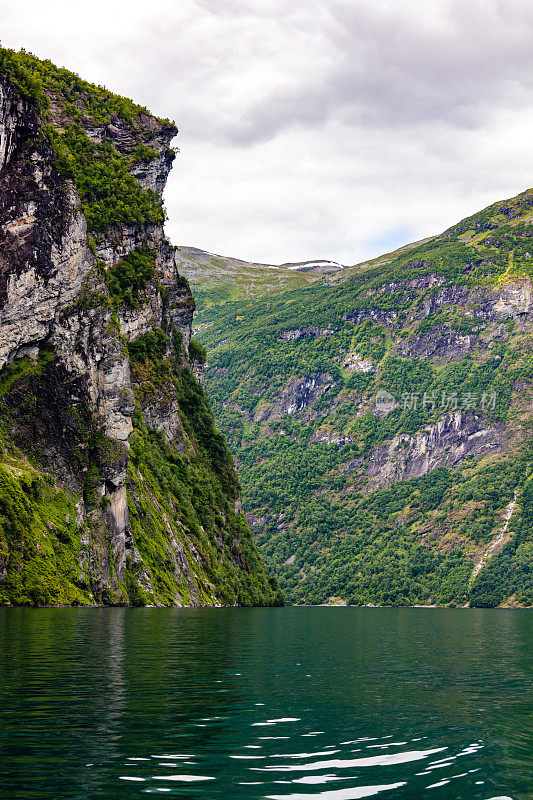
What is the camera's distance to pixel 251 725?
24453 mm

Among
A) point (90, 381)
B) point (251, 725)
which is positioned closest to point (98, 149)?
point (90, 381)

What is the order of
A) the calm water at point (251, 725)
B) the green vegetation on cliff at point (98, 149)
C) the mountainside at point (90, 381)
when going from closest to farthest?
the calm water at point (251, 725), the mountainside at point (90, 381), the green vegetation on cliff at point (98, 149)

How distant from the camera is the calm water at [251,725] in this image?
56.7 ft

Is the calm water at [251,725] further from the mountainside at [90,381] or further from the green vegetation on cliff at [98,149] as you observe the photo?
the green vegetation on cliff at [98,149]

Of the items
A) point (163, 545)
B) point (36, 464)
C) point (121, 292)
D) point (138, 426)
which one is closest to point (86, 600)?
point (36, 464)

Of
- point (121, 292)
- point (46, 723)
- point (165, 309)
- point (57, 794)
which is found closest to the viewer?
point (57, 794)

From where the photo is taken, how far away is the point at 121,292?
14688cm

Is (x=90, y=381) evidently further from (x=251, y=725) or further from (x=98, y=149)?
(x=251, y=725)

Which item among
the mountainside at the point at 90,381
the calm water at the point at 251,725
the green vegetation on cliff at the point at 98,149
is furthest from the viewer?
the green vegetation on cliff at the point at 98,149

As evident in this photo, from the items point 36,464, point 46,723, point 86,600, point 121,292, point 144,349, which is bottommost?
point 86,600

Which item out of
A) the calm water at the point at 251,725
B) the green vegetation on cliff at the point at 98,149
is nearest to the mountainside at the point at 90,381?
the green vegetation on cliff at the point at 98,149

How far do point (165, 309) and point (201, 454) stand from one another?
34794mm

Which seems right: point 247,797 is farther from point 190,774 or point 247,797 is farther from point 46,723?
point 46,723

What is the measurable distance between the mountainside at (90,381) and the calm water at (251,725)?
176ft
